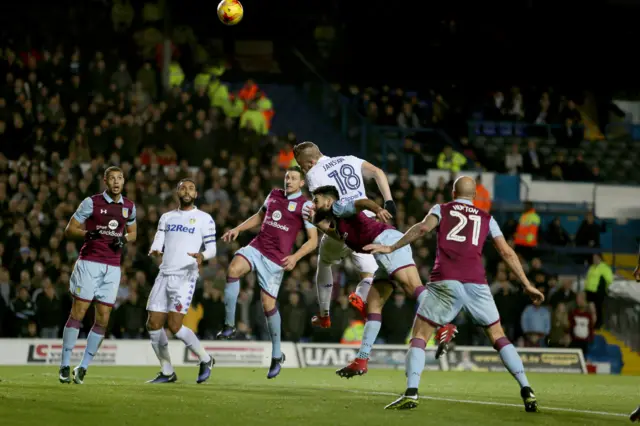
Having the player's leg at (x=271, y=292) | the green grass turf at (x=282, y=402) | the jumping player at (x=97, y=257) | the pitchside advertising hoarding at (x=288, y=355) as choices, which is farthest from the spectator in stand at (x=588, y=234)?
the jumping player at (x=97, y=257)

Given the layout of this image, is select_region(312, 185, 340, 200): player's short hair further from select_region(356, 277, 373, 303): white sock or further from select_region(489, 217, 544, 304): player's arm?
select_region(356, 277, 373, 303): white sock

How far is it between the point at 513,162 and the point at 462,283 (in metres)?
18.8

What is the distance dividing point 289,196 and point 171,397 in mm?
4082

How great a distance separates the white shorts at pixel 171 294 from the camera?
47.5 ft

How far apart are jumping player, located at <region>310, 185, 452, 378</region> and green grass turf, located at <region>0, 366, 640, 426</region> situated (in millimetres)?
782

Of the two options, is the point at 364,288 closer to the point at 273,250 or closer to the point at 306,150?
the point at 273,250

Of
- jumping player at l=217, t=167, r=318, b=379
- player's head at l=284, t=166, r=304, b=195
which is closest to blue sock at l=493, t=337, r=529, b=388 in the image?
jumping player at l=217, t=167, r=318, b=379

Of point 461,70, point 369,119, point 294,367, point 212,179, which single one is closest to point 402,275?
point 294,367

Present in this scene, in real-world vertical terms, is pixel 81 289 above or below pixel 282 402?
above

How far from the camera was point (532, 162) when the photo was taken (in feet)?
96.9

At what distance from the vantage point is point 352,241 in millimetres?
12602

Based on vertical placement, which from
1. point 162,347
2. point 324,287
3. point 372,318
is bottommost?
point 162,347

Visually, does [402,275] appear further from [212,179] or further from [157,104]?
[157,104]

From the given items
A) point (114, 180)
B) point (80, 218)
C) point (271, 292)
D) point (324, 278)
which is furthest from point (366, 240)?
point (80, 218)
